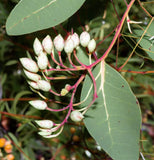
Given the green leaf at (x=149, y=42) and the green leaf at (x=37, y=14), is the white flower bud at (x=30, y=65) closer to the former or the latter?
the green leaf at (x=37, y=14)

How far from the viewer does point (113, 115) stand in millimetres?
619

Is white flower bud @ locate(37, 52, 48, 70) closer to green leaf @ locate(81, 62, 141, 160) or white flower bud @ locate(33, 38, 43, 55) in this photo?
white flower bud @ locate(33, 38, 43, 55)

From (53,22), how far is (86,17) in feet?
0.89

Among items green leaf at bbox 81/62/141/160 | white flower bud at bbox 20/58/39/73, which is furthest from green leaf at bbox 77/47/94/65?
white flower bud at bbox 20/58/39/73

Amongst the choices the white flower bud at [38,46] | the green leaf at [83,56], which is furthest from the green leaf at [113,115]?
the white flower bud at [38,46]

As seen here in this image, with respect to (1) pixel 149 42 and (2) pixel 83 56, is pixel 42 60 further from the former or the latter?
(1) pixel 149 42

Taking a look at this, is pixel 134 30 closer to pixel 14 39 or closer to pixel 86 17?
pixel 86 17

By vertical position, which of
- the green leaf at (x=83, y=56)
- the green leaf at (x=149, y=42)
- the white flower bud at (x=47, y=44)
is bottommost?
the green leaf at (x=149, y=42)

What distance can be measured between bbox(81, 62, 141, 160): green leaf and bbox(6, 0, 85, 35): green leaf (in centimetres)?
16

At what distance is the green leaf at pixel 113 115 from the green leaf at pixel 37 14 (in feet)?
0.54

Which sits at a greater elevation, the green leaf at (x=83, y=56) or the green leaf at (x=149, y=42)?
the green leaf at (x=83, y=56)

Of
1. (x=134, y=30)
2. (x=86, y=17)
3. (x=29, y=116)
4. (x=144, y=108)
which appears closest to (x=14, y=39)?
(x=29, y=116)

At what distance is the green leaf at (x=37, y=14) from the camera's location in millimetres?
544

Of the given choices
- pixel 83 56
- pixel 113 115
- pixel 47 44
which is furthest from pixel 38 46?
pixel 113 115
